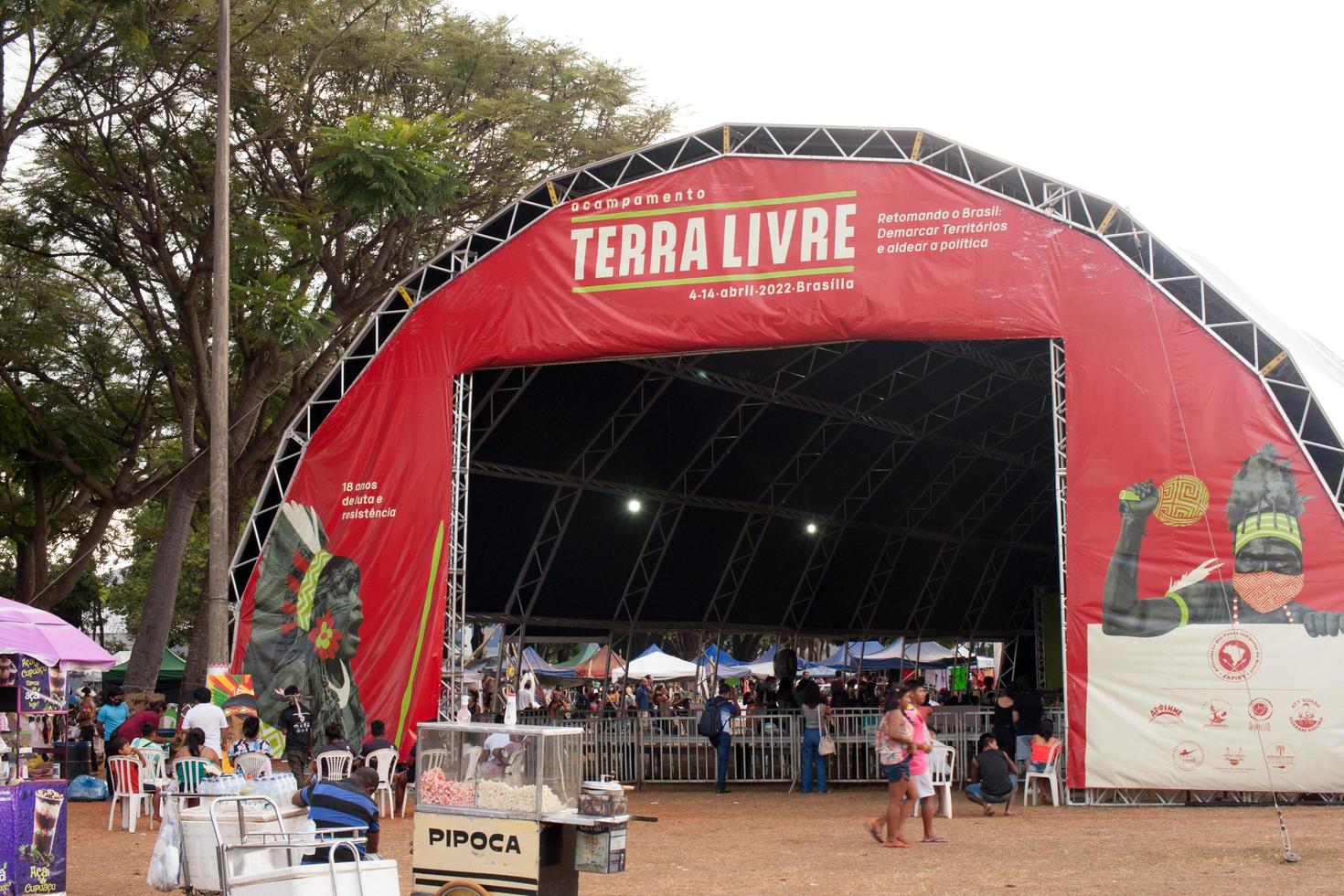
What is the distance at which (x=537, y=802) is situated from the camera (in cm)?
855

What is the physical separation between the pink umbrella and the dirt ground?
1.90m

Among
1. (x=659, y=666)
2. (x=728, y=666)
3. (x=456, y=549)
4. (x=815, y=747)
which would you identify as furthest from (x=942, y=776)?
(x=659, y=666)

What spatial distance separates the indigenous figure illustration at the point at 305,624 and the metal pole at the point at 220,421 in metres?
1.26

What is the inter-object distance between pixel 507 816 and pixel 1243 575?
919cm

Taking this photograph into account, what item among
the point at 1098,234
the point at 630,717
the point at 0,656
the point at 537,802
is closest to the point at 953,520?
the point at 630,717

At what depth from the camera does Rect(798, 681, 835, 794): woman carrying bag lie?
18.5 meters

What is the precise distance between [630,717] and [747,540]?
6.94 m

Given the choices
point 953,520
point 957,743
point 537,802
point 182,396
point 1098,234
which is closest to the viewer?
point 537,802

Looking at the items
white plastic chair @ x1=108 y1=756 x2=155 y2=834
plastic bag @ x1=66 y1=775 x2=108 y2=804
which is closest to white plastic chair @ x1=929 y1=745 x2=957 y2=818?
white plastic chair @ x1=108 y1=756 x2=155 y2=834

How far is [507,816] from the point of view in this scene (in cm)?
863

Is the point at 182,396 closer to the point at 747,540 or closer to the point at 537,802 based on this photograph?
the point at 747,540

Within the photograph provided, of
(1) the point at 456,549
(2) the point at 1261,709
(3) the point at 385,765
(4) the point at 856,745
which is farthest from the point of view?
(4) the point at 856,745

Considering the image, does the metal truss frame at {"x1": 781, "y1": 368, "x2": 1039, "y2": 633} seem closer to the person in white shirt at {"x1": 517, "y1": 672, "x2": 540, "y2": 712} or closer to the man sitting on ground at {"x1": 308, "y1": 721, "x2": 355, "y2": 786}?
the person in white shirt at {"x1": 517, "y1": 672, "x2": 540, "y2": 712}

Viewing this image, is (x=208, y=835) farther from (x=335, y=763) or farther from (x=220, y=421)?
(x=220, y=421)
